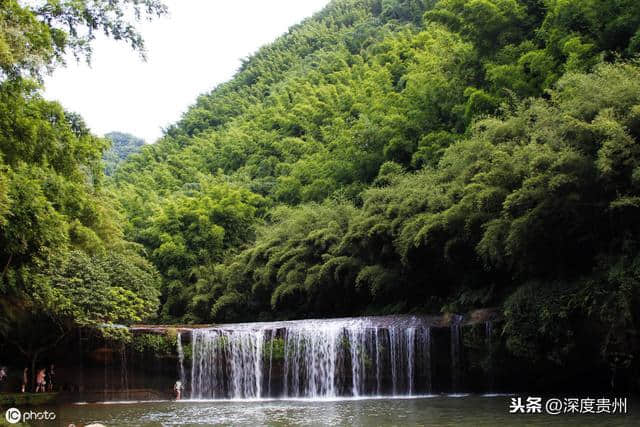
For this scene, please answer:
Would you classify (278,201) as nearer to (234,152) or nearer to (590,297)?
(234,152)

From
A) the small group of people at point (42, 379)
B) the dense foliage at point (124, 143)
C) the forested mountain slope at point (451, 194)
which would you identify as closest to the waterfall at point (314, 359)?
the forested mountain slope at point (451, 194)

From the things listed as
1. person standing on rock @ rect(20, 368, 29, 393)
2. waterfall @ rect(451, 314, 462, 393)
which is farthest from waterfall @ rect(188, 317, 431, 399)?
person standing on rock @ rect(20, 368, 29, 393)

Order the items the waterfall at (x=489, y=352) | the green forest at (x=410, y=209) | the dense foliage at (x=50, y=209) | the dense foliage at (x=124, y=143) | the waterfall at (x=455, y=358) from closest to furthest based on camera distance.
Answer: the dense foliage at (x=50, y=209)
the green forest at (x=410, y=209)
the waterfall at (x=489, y=352)
the waterfall at (x=455, y=358)
the dense foliage at (x=124, y=143)

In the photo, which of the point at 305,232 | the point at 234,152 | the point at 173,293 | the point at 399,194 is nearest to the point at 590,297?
the point at 399,194

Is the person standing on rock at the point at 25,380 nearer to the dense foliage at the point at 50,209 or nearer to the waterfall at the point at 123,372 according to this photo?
the dense foliage at the point at 50,209

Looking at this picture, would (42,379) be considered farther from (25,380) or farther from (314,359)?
(314,359)

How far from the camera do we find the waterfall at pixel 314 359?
17.2 m

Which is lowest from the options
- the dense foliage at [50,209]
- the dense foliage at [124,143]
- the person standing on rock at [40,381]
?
the person standing on rock at [40,381]

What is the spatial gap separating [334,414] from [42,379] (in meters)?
9.28

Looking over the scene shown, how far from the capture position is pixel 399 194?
67.1ft

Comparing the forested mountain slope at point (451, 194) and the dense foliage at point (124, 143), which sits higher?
the dense foliage at point (124, 143)

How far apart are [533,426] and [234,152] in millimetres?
37246

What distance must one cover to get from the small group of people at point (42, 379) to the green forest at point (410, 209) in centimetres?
78

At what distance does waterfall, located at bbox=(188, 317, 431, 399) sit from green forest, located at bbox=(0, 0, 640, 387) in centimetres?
212
